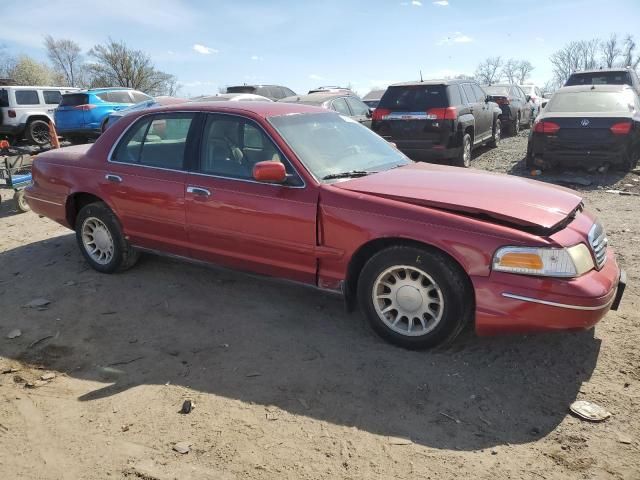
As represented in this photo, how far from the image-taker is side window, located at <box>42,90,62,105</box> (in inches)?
678

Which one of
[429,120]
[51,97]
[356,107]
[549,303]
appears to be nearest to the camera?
[549,303]

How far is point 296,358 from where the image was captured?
3.46 meters

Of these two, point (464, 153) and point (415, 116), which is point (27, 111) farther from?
point (464, 153)

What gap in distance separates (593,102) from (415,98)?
3.18 meters

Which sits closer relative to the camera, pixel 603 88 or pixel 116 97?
pixel 603 88

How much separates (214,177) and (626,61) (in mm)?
78794

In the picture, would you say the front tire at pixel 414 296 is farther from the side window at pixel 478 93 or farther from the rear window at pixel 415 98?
the side window at pixel 478 93

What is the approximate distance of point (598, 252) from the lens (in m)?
3.33

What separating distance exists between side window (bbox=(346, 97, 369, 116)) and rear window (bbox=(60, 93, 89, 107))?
901cm

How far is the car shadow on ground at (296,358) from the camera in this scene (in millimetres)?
2846

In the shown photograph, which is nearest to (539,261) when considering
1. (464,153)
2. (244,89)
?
(464,153)

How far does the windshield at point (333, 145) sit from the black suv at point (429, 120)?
4.89 meters

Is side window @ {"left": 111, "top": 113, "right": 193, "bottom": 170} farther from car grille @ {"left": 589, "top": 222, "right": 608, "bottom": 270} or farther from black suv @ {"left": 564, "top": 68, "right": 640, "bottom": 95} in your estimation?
black suv @ {"left": 564, "top": 68, "right": 640, "bottom": 95}

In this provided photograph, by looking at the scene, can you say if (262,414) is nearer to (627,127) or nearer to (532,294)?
(532,294)
